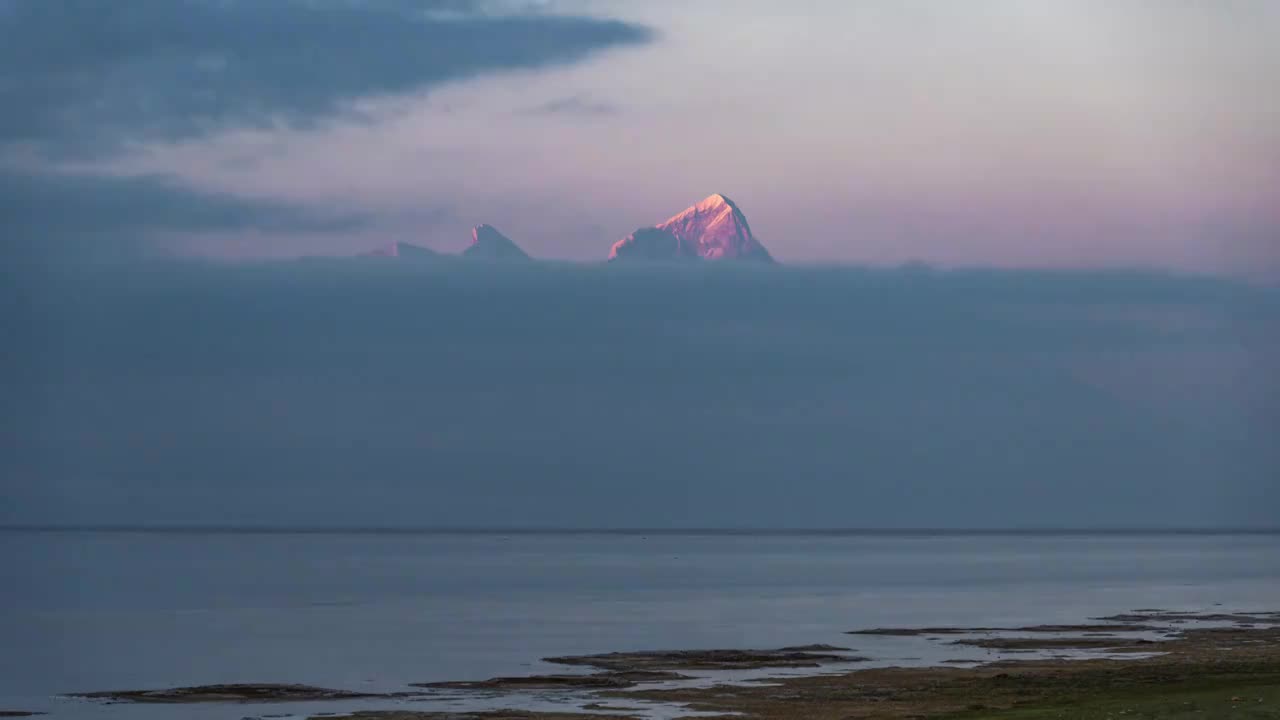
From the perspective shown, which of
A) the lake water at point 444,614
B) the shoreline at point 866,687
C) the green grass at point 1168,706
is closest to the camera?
the green grass at point 1168,706

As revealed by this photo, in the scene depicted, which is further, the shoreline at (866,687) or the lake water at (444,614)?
the lake water at (444,614)

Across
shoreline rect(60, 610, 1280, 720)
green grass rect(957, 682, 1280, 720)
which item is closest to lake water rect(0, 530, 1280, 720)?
shoreline rect(60, 610, 1280, 720)

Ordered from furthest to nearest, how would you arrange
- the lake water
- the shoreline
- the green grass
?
1. the lake water
2. the shoreline
3. the green grass

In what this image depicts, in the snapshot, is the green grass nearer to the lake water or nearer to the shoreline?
the shoreline

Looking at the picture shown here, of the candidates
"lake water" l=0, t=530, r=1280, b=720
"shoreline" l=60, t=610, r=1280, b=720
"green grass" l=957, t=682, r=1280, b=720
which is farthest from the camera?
"lake water" l=0, t=530, r=1280, b=720

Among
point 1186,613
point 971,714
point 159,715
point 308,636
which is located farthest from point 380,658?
point 1186,613

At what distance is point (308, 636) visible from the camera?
8556 cm

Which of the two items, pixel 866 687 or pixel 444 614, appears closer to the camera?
pixel 866 687

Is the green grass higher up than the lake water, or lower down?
higher up

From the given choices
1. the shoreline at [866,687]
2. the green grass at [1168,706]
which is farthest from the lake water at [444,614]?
the green grass at [1168,706]

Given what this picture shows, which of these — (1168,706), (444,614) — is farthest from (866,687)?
(444,614)

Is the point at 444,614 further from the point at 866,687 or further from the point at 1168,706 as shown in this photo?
the point at 1168,706

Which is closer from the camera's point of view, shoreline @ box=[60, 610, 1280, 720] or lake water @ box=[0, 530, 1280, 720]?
shoreline @ box=[60, 610, 1280, 720]

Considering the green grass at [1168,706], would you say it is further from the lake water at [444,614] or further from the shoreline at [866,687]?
the lake water at [444,614]
